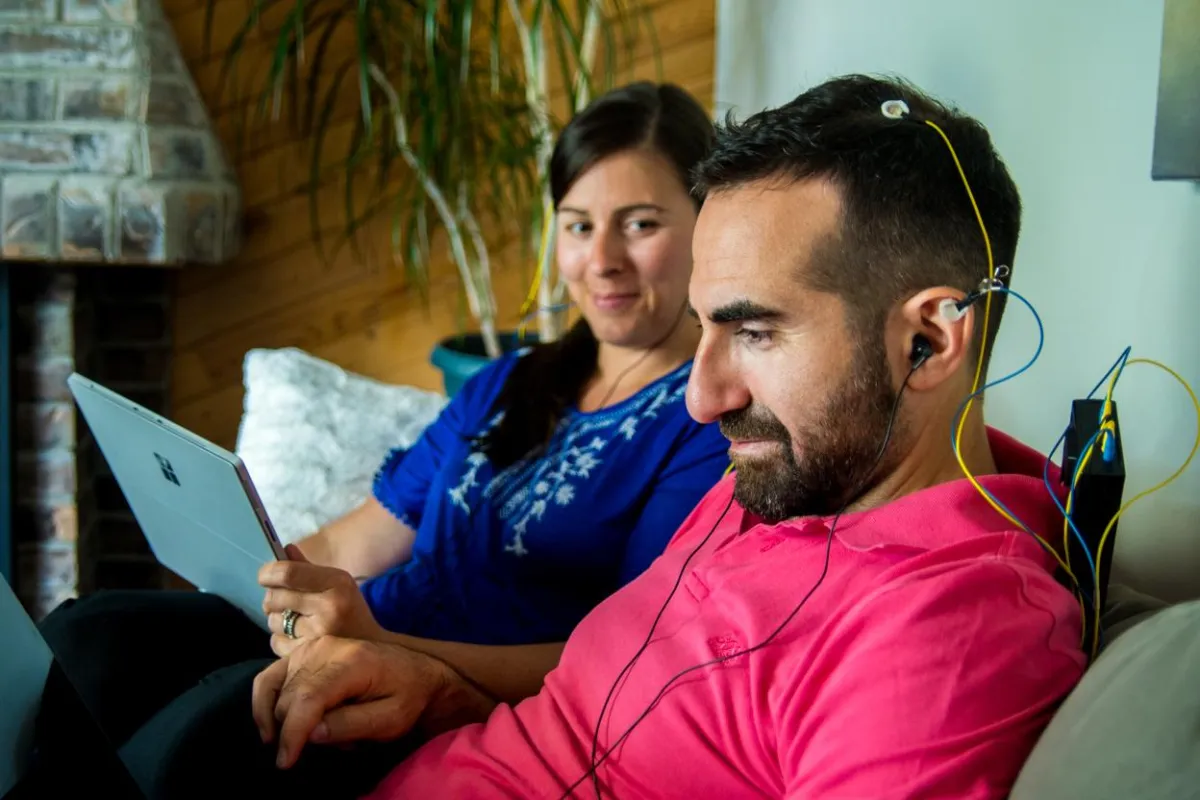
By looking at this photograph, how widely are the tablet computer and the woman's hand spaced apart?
2 centimetres

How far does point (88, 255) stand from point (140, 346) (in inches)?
17.4

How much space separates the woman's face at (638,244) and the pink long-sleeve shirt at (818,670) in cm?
40

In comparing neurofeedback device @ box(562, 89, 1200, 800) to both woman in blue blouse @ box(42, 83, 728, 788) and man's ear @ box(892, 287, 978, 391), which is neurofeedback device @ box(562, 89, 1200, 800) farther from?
woman in blue blouse @ box(42, 83, 728, 788)

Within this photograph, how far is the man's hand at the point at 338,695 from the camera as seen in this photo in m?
1.05

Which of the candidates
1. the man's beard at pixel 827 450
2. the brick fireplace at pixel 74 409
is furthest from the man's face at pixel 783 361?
the brick fireplace at pixel 74 409

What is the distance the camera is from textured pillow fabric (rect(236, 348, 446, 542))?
1758 millimetres

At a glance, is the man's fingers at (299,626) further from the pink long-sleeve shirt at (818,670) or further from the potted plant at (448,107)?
the potted plant at (448,107)

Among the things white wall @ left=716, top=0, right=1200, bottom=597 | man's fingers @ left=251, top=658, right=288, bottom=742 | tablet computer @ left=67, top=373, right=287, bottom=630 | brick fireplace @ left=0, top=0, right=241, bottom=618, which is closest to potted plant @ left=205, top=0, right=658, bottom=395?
brick fireplace @ left=0, top=0, right=241, bottom=618

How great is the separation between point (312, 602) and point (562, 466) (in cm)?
38

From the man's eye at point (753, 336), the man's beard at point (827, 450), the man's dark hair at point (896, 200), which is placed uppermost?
the man's dark hair at point (896, 200)

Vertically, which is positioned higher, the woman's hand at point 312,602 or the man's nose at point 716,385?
the man's nose at point 716,385

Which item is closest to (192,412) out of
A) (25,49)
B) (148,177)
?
(148,177)

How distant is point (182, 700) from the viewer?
1143 mm

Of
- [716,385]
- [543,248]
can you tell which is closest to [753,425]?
[716,385]
